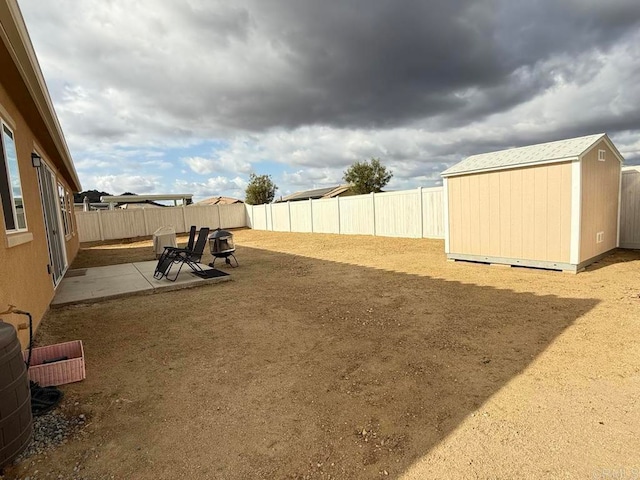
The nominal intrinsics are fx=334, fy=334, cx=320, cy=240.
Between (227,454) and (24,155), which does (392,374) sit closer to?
(227,454)

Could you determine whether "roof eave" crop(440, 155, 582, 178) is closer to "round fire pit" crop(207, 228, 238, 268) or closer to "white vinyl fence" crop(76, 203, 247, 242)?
"round fire pit" crop(207, 228, 238, 268)

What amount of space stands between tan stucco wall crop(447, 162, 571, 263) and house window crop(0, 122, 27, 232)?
7.94 meters

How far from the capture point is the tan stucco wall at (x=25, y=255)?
3195 millimetres

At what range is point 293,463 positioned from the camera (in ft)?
6.41

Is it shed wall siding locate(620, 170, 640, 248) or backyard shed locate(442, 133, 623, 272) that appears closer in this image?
backyard shed locate(442, 133, 623, 272)

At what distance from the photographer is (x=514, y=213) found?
694 cm

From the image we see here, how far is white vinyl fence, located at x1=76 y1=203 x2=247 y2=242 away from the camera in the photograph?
1977 cm

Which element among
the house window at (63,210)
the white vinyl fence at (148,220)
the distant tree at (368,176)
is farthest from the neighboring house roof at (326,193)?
the house window at (63,210)

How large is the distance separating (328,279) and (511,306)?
335 cm

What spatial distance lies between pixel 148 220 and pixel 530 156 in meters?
21.6

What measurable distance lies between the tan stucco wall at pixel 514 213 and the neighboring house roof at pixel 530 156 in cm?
15

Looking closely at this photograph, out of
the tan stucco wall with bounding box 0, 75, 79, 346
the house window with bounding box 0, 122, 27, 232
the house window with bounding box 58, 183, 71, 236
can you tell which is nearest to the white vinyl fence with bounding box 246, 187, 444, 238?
the house window with bounding box 58, 183, 71, 236

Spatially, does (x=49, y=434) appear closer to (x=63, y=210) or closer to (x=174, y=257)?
(x=174, y=257)

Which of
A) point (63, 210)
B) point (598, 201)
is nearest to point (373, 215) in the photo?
point (598, 201)
